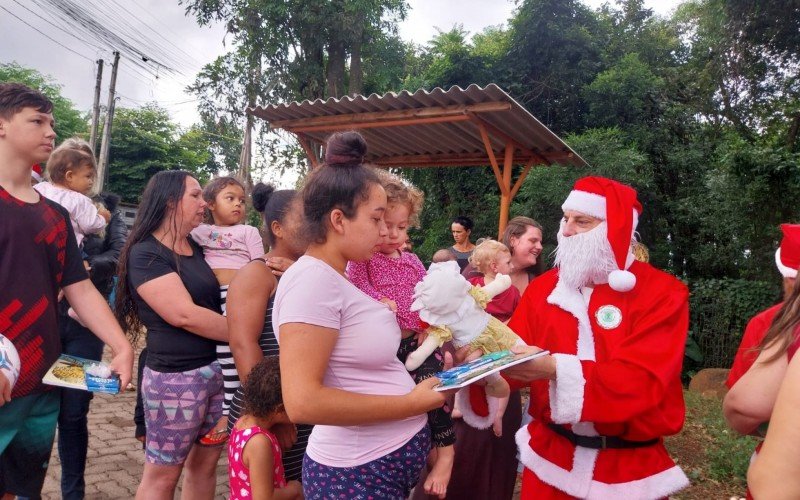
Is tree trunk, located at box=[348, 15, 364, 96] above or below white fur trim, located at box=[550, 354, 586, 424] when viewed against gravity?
above

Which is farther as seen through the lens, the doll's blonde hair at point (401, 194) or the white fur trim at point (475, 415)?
the white fur trim at point (475, 415)

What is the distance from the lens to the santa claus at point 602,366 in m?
1.99

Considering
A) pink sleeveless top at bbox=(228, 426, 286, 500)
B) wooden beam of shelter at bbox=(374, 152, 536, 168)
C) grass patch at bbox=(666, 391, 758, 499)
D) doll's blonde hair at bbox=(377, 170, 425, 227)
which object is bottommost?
grass patch at bbox=(666, 391, 758, 499)

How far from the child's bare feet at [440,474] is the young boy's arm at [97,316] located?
130 cm

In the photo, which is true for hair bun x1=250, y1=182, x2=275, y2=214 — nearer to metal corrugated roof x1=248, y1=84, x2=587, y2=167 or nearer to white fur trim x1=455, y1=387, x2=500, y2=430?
white fur trim x1=455, y1=387, x2=500, y2=430

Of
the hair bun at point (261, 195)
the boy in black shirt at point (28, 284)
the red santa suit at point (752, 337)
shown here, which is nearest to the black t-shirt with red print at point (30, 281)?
the boy in black shirt at point (28, 284)

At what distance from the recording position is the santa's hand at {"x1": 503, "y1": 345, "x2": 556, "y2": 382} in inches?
77.9

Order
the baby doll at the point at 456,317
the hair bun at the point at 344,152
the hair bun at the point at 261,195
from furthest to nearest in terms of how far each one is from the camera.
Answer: the hair bun at the point at 261,195 → the baby doll at the point at 456,317 → the hair bun at the point at 344,152

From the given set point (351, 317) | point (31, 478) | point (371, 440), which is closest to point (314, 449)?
point (371, 440)

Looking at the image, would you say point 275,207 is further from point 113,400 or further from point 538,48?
point 538,48

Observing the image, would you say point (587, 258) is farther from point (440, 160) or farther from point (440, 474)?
point (440, 160)

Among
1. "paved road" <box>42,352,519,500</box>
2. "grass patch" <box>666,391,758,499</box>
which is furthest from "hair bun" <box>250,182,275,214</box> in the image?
"grass patch" <box>666,391,758,499</box>

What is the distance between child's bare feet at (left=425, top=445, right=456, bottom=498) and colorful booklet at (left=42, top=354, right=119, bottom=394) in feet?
4.00

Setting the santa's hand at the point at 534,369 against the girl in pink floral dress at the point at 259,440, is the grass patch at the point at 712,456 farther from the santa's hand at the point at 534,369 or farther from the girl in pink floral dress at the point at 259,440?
the girl in pink floral dress at the point at 259,440
